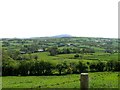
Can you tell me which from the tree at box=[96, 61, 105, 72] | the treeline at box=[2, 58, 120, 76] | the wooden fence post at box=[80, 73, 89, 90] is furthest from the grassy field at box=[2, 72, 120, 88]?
the wooden fence post at box=[80, 73, 89, 90]

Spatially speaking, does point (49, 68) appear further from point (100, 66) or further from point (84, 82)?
point (84, 82)

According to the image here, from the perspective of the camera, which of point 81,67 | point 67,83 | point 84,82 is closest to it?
point 84,82

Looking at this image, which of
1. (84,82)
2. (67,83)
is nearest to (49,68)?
(67,83)

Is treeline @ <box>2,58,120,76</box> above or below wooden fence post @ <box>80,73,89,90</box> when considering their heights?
below

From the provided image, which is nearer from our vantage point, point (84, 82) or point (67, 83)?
point (84, 82)

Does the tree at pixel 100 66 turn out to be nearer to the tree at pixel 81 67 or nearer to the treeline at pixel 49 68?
the treeline at pixel 49 68

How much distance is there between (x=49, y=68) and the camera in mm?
68312

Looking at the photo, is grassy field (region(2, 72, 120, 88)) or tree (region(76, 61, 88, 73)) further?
tree (region(76, 61, 88, 73))

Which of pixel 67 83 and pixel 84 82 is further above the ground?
pixel 84 82

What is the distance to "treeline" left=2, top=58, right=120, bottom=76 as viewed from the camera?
6619cm

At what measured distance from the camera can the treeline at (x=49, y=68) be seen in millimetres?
66188

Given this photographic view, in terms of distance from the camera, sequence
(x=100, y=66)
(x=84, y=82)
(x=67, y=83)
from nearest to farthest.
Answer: (x=84, y=82) < (x=67, y=83) < (x=100, y=66)

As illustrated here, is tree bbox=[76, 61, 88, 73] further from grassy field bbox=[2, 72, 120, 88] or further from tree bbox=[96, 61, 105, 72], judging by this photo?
grassy field bbox=[2, 72, 120, 88]

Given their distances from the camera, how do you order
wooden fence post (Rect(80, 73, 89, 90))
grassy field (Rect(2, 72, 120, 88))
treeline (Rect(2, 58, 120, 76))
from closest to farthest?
wooden fence post (Rect(80, 73, 89, 90)) → grassy field (Rect(2, 72, 120, 88)) → treeline (Rect(2, 58, 120, 76))
